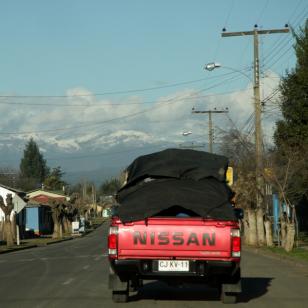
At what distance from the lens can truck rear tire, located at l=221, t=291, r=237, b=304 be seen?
1250 centimetres

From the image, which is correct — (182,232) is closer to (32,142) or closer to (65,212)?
(65,212)

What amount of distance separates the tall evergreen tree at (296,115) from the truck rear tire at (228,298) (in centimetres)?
2270

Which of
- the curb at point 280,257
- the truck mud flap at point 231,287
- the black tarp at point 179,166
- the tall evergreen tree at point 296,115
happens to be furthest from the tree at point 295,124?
the truck mud flap at point 231,287

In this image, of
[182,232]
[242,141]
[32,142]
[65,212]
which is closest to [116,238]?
[182,232]

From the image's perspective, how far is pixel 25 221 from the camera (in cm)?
8256

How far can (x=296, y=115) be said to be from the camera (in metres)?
37.3

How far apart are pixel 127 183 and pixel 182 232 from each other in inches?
80.2

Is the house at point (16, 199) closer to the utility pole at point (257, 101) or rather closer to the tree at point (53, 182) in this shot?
the utility pole at point (257, 101)

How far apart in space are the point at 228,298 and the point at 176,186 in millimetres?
2117

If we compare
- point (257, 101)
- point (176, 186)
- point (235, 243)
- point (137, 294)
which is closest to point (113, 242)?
point (176, 186)

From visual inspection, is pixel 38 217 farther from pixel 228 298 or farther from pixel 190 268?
pixel 190 268

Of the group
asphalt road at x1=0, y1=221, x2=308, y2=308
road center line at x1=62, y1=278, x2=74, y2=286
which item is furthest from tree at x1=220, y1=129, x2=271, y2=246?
road center line at x1=62, y1=278, x2=74, y2=286

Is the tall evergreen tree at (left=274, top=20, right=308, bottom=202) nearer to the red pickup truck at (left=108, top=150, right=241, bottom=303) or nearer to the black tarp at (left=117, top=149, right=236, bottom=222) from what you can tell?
the black tarp at (left=117, top=149, right=236, bottom=222)

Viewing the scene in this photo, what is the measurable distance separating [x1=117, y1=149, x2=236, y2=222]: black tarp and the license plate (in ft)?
2.62
